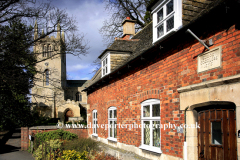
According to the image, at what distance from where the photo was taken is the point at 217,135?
16.8 feet

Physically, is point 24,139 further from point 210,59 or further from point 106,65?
point 210,59

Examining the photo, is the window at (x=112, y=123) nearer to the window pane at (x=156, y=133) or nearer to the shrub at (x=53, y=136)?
the shrub at (x=53, y=136)

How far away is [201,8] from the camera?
22.3 feet

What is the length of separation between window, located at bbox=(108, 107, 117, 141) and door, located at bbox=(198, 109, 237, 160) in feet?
21.1

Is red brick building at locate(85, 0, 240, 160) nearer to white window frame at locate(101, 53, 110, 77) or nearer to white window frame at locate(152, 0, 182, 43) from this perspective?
white window frame at locate(152, 0, 182, 43)

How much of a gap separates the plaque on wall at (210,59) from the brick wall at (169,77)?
0.31ft

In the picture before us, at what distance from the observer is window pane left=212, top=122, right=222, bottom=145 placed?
505cm

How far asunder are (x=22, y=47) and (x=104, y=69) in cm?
489

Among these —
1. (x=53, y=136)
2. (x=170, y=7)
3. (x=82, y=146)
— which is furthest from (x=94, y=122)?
(x=170, y=7)

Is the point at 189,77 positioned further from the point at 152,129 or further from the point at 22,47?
the point at 22,47

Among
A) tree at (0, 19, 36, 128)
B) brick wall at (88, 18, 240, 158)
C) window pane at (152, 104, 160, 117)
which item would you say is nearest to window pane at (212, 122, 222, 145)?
brick wall at (88, 18, 240, 158)

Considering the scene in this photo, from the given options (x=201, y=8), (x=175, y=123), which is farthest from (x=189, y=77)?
(x=201, y=8)

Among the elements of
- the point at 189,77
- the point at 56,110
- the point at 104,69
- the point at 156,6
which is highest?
the point at 156,6

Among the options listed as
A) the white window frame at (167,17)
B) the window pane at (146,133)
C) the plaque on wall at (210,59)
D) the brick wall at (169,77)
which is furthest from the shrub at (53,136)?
the plaque on wall at (210,59)
